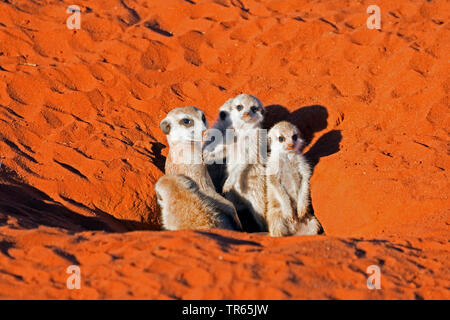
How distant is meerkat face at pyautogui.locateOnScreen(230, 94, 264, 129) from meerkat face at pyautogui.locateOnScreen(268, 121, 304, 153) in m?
0.36

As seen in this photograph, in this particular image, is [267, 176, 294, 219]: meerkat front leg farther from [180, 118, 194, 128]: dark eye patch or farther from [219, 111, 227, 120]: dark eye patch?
[219, 111, 227, 120]: dark eye patch

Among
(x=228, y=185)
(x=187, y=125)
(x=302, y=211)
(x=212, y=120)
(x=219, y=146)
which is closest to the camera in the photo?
(x=302, y=211)

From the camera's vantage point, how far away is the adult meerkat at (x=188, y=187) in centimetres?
473

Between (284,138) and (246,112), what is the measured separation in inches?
21.7

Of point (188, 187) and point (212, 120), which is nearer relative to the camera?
point (188, 187)

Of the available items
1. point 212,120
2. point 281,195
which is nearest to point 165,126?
point 212,120

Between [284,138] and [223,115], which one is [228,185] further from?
[223,115]

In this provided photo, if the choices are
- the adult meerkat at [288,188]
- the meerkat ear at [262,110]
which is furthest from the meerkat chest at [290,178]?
the meerkat ear at [262,110]

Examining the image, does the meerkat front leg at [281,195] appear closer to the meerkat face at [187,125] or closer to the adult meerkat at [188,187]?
the adult meerkat at [188,187]

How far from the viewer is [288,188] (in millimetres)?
5328

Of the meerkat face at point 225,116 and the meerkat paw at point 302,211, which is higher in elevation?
the meerkat face at point 225,116

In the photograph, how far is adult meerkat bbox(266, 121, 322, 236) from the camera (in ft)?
16.9
